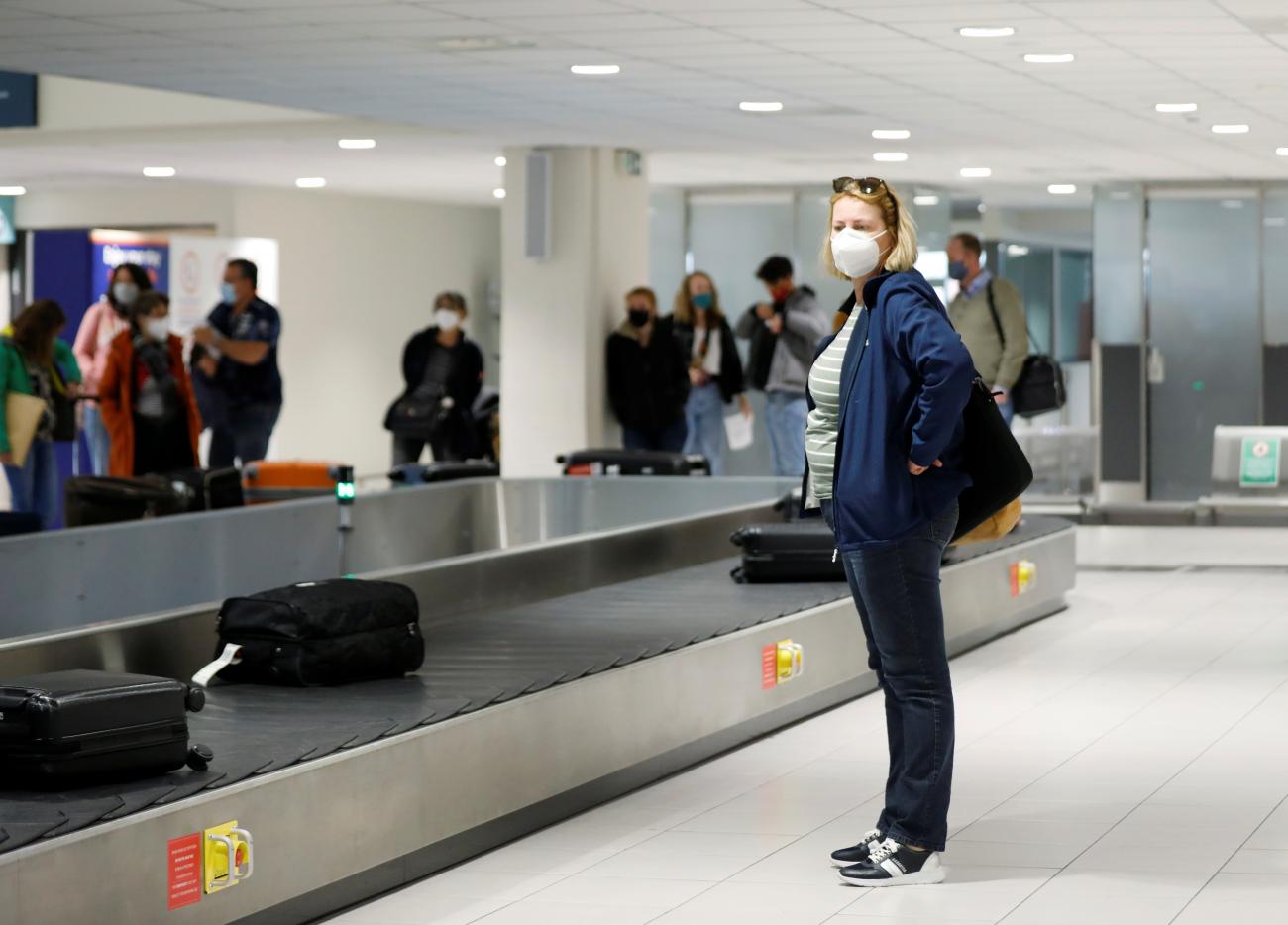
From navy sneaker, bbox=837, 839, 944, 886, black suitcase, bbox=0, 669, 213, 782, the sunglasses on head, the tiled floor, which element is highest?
the sunglasses on head

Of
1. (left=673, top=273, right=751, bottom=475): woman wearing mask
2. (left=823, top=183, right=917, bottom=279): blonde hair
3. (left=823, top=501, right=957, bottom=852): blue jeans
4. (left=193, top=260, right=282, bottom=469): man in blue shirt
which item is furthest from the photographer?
(left=673, top=273, right=751, bottom=475): woman wearing mask

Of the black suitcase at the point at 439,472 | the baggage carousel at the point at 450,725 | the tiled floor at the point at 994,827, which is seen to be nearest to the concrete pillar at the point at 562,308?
the black suitcase at the point at 439,472

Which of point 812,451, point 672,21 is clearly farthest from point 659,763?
point 672,21

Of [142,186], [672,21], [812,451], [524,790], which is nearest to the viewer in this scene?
[812,451]

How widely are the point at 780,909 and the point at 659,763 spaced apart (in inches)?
69.1

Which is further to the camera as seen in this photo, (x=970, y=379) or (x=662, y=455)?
(x=662, y=455)

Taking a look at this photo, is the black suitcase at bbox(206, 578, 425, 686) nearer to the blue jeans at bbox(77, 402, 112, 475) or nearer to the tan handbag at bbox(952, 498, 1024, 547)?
the tan handbag at bbox(952, 498, 1024, 547)

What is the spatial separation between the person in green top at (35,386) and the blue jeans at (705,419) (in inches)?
201

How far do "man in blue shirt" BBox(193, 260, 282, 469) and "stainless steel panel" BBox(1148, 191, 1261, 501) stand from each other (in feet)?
31.0

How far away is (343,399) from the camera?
75.4ft

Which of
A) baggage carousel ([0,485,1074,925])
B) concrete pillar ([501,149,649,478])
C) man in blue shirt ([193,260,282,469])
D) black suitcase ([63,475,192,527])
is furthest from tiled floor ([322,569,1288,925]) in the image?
concrete pillar ([501,149,649,478])

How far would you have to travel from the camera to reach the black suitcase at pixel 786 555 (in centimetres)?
868

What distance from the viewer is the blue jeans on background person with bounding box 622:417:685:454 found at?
49.9 ft

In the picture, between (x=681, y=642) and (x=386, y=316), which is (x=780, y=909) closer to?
(x=681, y=642)
